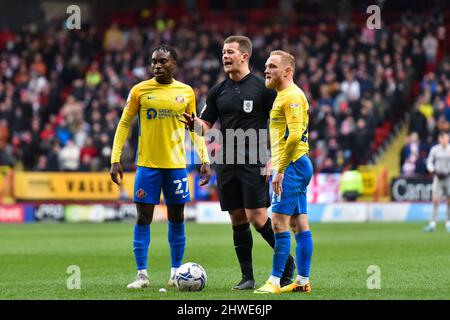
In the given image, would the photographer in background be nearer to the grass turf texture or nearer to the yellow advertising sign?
the grass turf texture

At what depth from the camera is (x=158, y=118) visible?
1080cm

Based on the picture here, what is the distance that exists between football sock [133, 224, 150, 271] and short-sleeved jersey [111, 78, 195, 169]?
70 centimetres

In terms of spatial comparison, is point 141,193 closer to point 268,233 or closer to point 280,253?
point 268,233

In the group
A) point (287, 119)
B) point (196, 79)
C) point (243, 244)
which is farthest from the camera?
point (196, 79)

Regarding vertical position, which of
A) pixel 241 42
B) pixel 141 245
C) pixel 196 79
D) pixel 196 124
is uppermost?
pixel 196 79

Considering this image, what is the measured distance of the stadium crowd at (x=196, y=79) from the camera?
28.6 m

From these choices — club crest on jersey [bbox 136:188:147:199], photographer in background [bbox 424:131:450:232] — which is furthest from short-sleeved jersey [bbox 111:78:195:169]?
photographer in background [bbox 424:131:450:232]

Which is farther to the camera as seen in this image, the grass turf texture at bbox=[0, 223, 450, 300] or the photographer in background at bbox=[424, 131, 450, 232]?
the photographer in background at bbox=[424, 131, 450, 232]

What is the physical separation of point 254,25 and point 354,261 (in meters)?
23.1

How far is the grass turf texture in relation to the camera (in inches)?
388

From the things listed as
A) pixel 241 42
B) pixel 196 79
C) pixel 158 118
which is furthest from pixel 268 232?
pixel 196 79

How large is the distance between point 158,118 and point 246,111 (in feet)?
3.55

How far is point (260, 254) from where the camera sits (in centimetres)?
1555

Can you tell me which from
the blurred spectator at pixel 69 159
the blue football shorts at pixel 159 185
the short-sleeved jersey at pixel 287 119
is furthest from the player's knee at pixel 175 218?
the blurred spectator at pixel 69 159
